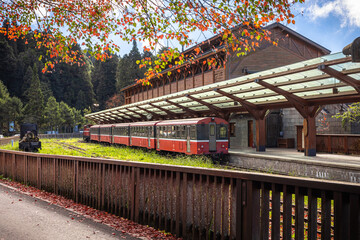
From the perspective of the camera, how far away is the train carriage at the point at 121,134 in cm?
2927

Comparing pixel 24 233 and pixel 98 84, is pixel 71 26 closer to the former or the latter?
pixel 24 233

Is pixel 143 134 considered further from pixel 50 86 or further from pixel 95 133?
pixel 50 86

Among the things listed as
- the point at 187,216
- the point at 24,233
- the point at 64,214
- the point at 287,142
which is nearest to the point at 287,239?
the point at 187,216

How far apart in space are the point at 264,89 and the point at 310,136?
405cm

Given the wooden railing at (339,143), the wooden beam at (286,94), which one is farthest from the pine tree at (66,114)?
the wooden beam at (286,94)

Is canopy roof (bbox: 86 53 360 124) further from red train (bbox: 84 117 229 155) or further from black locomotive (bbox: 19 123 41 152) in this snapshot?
black locomotive (bbox: 19 123 41 152)

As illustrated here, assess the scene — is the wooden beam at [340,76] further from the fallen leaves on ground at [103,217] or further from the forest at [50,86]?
the forest at [50,86]

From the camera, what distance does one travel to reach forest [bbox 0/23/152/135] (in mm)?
64188

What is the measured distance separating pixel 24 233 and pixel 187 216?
9.48 feet

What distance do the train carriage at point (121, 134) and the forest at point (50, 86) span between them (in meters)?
16.8

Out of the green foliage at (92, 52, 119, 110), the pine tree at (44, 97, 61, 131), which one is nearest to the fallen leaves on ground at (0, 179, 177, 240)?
the pine tree at (44, 97, 61, 131)

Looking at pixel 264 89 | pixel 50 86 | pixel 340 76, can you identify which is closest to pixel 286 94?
pixel 264 89

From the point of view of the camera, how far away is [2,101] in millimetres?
57062

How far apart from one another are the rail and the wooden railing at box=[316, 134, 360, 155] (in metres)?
14.1
